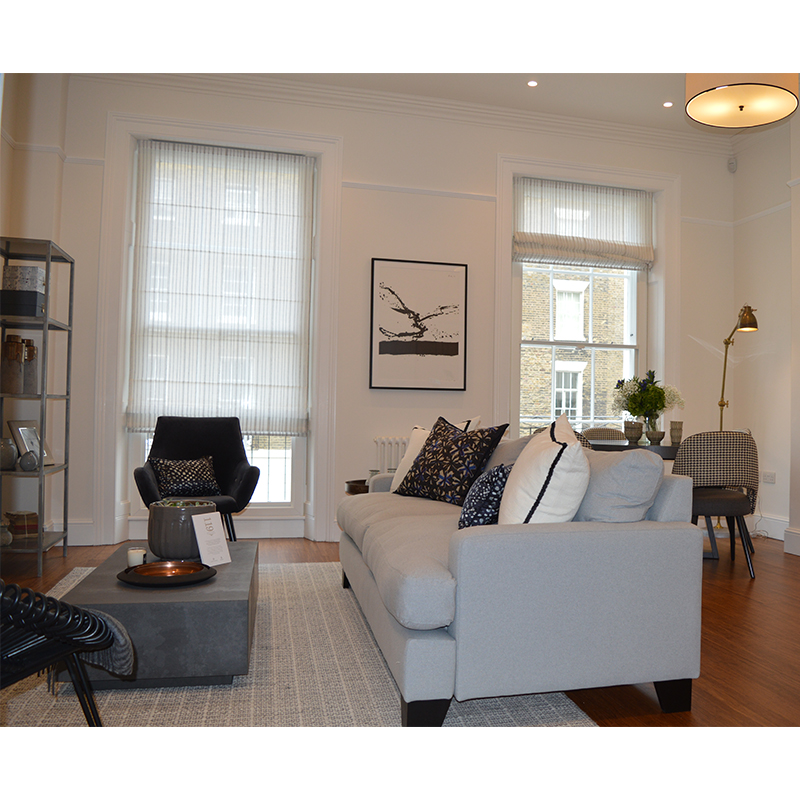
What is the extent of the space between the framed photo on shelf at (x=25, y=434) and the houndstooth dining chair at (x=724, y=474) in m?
4.06

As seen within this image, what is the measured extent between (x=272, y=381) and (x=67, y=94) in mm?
2459

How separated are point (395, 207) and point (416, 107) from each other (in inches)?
32.3

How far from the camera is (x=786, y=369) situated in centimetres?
531

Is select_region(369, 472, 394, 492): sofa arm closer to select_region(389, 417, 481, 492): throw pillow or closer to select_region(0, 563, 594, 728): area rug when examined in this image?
select_region(389, 417, 481, 492): throw pillow

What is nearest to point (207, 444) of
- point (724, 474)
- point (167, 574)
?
point (167, 574)

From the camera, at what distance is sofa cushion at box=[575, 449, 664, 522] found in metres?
2.02

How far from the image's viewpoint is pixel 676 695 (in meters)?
2.04

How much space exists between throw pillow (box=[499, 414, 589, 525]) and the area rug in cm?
60

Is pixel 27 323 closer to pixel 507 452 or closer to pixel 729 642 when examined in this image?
pixel 507 452

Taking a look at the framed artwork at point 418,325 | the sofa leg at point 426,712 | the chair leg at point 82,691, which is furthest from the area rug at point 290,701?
the framed artwork at point 418,325

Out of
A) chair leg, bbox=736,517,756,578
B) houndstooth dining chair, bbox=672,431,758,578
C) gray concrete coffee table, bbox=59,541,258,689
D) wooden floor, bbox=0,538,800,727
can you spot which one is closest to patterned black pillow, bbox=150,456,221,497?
wooden floor, bbox=0,538,800,727

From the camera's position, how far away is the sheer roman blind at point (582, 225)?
5480 millimetres

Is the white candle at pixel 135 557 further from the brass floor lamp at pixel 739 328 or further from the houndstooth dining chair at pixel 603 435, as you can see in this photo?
the brass floor lamp at pixel 739 328
